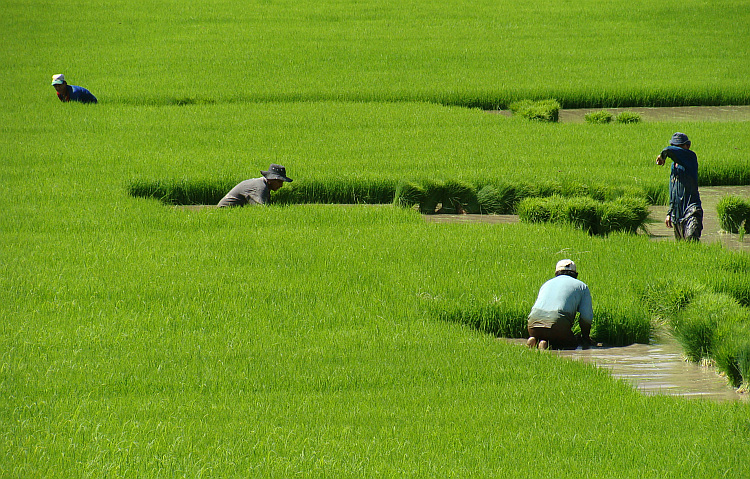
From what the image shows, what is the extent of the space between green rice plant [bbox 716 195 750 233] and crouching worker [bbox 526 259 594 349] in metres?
5.05

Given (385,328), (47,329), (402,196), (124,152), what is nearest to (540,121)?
(402,196)

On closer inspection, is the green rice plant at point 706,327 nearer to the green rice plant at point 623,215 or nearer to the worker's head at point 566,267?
the worker's head at point 566,267

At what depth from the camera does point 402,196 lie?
42.1 feet

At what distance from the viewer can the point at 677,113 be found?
2123 cm

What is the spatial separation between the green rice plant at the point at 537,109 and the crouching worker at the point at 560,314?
12090 millimetres

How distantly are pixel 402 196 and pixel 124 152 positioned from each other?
544cm

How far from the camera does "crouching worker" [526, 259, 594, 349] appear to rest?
7488mm

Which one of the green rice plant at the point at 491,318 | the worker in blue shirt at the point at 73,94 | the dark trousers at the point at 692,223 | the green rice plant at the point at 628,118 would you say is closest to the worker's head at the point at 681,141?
the dark trousers at the point at 692,223

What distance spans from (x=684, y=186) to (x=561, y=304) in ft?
13.4

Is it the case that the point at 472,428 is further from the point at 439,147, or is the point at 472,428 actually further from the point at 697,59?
the point at 697,59

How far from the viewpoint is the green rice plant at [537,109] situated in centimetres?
1936

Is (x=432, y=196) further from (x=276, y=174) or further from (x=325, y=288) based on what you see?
(x=325, y=288)

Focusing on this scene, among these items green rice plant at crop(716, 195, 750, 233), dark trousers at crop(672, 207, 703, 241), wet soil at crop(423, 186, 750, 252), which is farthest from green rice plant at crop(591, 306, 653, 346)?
Result: green rice plant at crop(716, 195, 750, 233)

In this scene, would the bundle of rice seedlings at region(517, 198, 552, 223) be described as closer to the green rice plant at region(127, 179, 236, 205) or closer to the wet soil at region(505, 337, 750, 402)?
the wet soil at region(505, 337, 750, 402)
